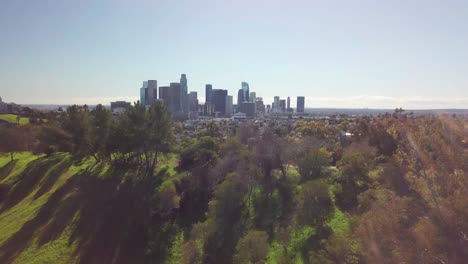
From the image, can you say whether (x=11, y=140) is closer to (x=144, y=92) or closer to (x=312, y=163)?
(x=312, y=163)

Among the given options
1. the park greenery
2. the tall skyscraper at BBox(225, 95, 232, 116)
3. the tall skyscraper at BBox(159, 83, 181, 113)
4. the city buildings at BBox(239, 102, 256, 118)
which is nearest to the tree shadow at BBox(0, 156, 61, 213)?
the park greenery

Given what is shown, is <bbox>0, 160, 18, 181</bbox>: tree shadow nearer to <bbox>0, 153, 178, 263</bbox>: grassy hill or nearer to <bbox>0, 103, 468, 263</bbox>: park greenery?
<bbox>0, 153, 178, 263</bbox>: grassy hill

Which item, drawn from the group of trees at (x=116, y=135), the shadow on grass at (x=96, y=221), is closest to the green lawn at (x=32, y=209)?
the shadow on grass at (x=96, y=221)

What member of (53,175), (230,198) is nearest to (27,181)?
(53,175)

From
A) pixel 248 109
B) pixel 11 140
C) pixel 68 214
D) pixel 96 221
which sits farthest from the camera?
pixel 248 109

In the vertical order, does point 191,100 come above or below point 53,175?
above

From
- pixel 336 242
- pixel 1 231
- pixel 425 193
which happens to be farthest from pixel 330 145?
pixel 1 231

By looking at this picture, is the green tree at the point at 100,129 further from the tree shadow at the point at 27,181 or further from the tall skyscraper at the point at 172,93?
the tall skyscraper at the point at 172,93
